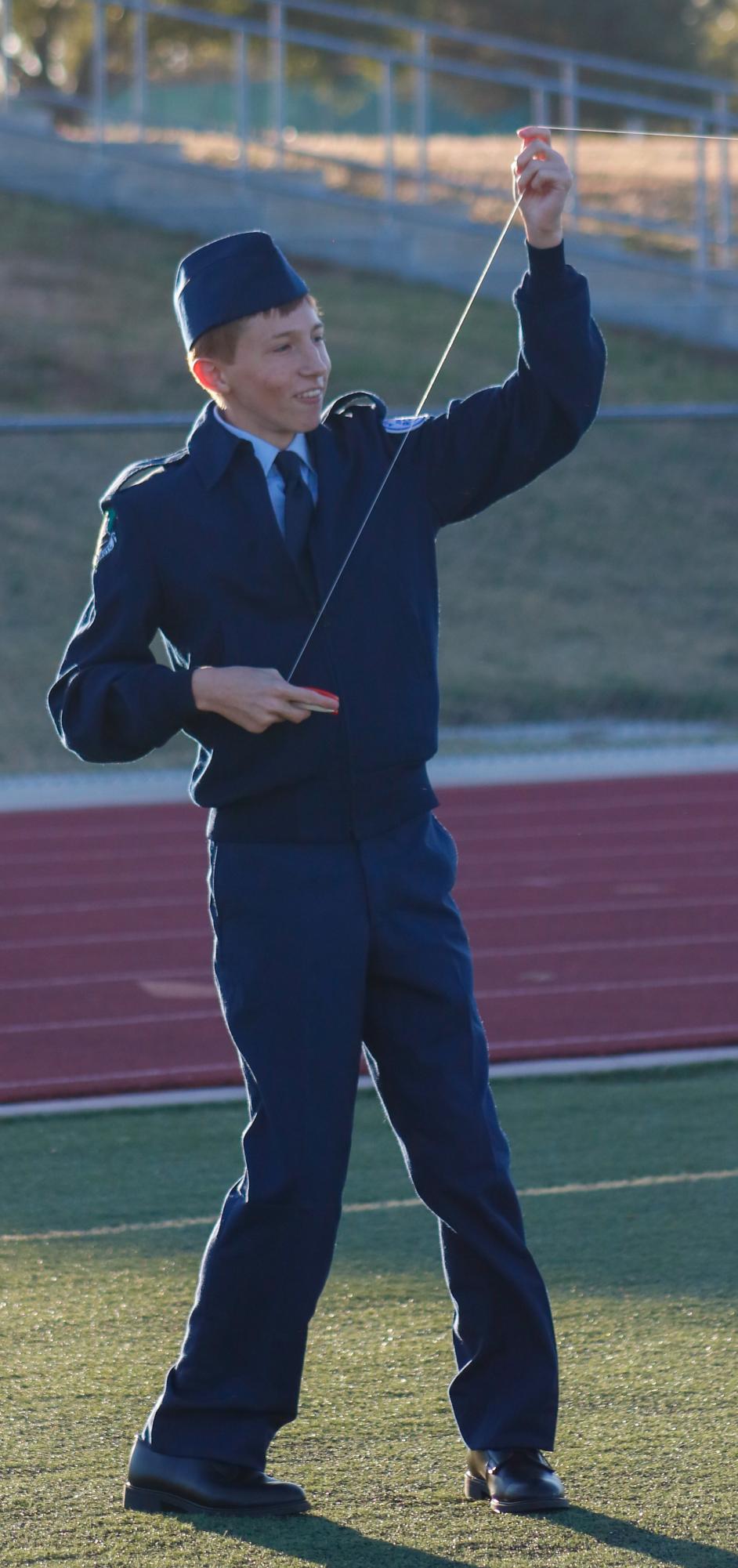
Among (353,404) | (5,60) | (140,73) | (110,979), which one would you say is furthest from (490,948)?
(5,60)

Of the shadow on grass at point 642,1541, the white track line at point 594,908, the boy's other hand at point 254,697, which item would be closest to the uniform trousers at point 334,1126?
the shadow on grass at point 642,1541

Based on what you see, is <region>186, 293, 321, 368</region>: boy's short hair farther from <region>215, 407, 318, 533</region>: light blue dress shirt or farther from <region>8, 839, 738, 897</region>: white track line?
<region>8, 839, 738, 897</region>: white track line

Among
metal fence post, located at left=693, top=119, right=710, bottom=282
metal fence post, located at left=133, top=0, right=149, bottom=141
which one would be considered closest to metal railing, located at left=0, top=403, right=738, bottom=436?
metal fence post, located at left=693, top=119, right=710, bottom=282

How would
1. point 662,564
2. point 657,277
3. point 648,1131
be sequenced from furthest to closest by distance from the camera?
point 657,277 → point 662,564 → point 648,1131

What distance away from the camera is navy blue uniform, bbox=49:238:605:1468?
289 cm

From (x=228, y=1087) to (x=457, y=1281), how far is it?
240 cm

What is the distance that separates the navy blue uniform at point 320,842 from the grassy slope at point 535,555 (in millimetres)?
7678

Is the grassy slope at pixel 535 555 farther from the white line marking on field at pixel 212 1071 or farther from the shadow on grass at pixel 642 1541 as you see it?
the shadow on grass at pixel 642 1541

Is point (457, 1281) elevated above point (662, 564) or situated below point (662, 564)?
below

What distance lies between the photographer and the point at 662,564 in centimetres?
1312

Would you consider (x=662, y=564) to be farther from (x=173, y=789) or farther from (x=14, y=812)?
(x=14, y=812)

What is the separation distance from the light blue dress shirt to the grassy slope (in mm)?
7671

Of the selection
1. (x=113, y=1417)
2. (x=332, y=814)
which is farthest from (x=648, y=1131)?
(x=332, y=814)

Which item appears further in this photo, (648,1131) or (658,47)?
(658,47)
